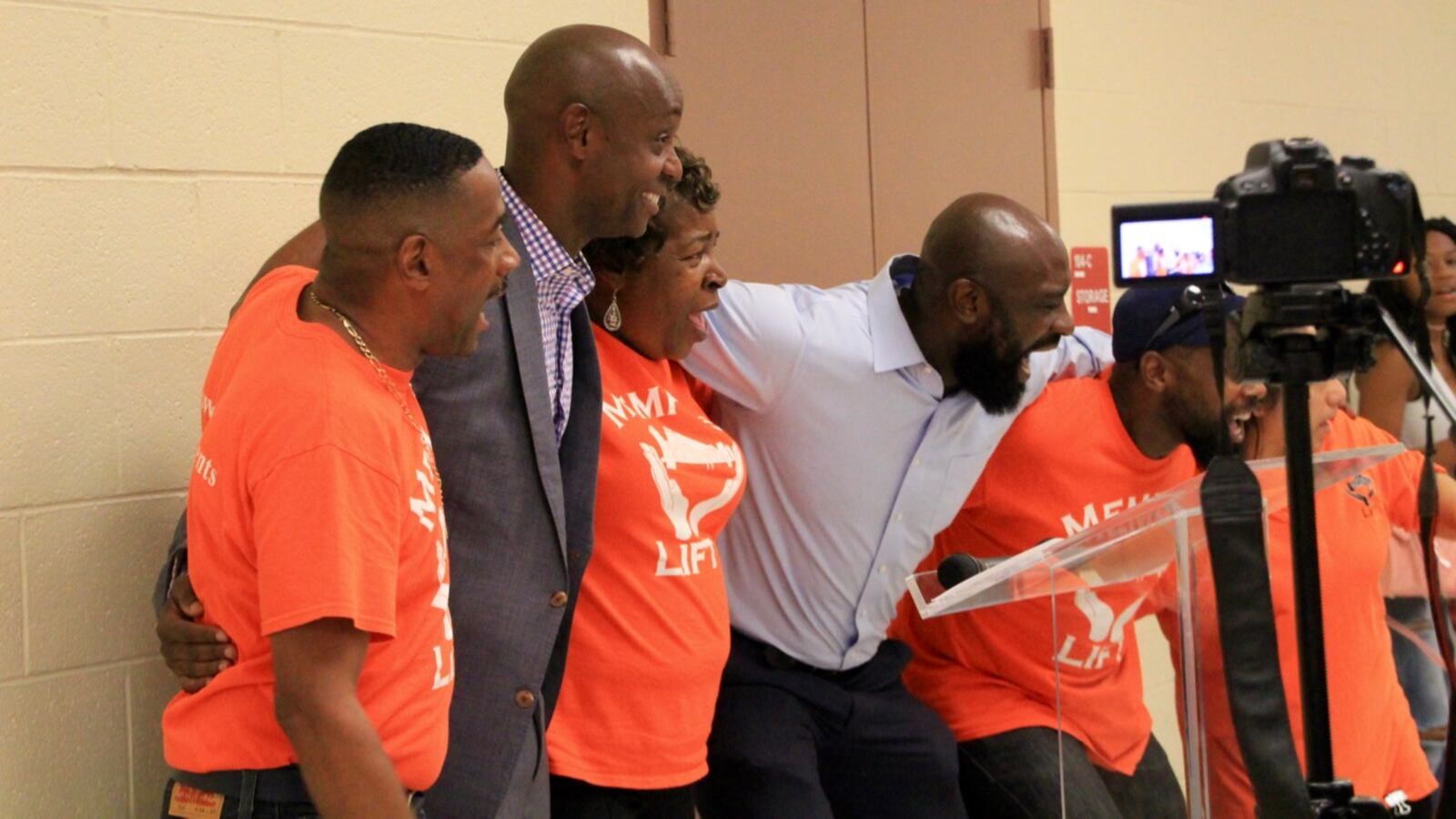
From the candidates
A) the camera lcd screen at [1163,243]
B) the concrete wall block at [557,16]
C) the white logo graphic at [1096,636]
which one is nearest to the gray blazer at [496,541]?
the white logo graphic at [1096,636]

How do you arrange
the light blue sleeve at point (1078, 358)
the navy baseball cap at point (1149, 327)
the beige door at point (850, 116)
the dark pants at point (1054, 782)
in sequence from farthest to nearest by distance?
the beige door at point (850, 116) < the light blue sleeve at point (1078, 358) < the navy baseball cap at point (1149, 327) < the dark pants at point (1054, 782)

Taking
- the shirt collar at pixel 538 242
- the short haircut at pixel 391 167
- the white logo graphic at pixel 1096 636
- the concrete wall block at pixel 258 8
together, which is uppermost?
the concrete wall block at pixel 258 8

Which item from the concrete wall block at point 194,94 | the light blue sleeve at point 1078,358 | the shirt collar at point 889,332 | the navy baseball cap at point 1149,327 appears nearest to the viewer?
the concrete wall block at point 194,94

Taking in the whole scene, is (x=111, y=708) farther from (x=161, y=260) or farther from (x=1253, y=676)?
(x=1253, y=676)

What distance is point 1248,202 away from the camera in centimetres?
160

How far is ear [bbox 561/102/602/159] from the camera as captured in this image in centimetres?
210

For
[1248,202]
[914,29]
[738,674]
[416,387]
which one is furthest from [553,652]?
[914,29]

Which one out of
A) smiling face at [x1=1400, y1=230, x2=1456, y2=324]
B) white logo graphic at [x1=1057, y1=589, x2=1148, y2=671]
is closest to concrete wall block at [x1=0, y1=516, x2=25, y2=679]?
white logo graphic at [x1=1057, y1=589, x2=1148, y2=671]

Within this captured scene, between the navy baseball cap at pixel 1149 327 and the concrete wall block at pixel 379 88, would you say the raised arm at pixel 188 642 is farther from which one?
the navy baseball cap at pixel 1149 327

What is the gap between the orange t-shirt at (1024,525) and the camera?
2637 millimetres

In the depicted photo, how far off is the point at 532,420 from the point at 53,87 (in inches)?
33.9

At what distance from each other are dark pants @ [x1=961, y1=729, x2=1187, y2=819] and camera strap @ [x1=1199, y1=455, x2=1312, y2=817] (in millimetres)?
159

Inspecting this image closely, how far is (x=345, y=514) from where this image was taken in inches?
60.1

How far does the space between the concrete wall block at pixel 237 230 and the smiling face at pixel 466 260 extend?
754 mm
